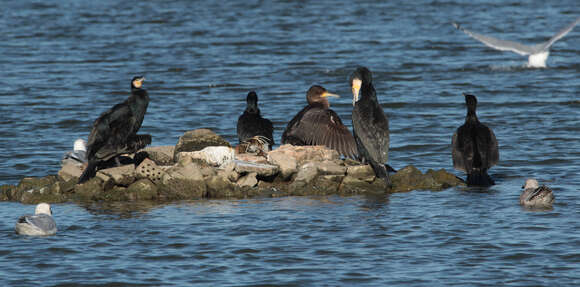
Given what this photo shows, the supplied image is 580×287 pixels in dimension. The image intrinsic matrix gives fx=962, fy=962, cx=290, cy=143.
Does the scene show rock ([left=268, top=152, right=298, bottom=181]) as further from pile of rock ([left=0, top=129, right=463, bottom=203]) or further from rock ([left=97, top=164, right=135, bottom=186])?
rock ([left=97, top=164, right=135, bottom=186])

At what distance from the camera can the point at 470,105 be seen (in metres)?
10.7

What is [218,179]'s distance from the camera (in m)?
9.98

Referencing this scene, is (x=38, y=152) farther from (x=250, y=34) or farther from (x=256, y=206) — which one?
(x=250, y=34)

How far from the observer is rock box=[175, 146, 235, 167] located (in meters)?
10.2

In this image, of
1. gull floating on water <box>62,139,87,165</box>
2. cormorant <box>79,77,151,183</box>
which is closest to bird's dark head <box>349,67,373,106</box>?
cormorant <box>79,77,151,183</box>

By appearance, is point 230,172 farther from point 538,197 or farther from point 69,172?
point 538,197

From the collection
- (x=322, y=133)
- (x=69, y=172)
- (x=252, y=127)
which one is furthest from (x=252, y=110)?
(x=69, y=172)

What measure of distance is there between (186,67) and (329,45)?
4964mm

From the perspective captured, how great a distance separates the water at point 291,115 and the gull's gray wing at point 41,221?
11 centimetres

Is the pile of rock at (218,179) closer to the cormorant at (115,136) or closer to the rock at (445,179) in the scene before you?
the rock at (445,179)

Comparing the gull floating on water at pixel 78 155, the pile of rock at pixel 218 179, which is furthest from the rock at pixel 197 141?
the gull floating on water at pixel 78 155

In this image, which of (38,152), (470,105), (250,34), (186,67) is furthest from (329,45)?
(470,105)

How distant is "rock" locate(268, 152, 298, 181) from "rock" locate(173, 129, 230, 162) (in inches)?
27.3

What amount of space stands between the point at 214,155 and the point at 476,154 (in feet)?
9.29
